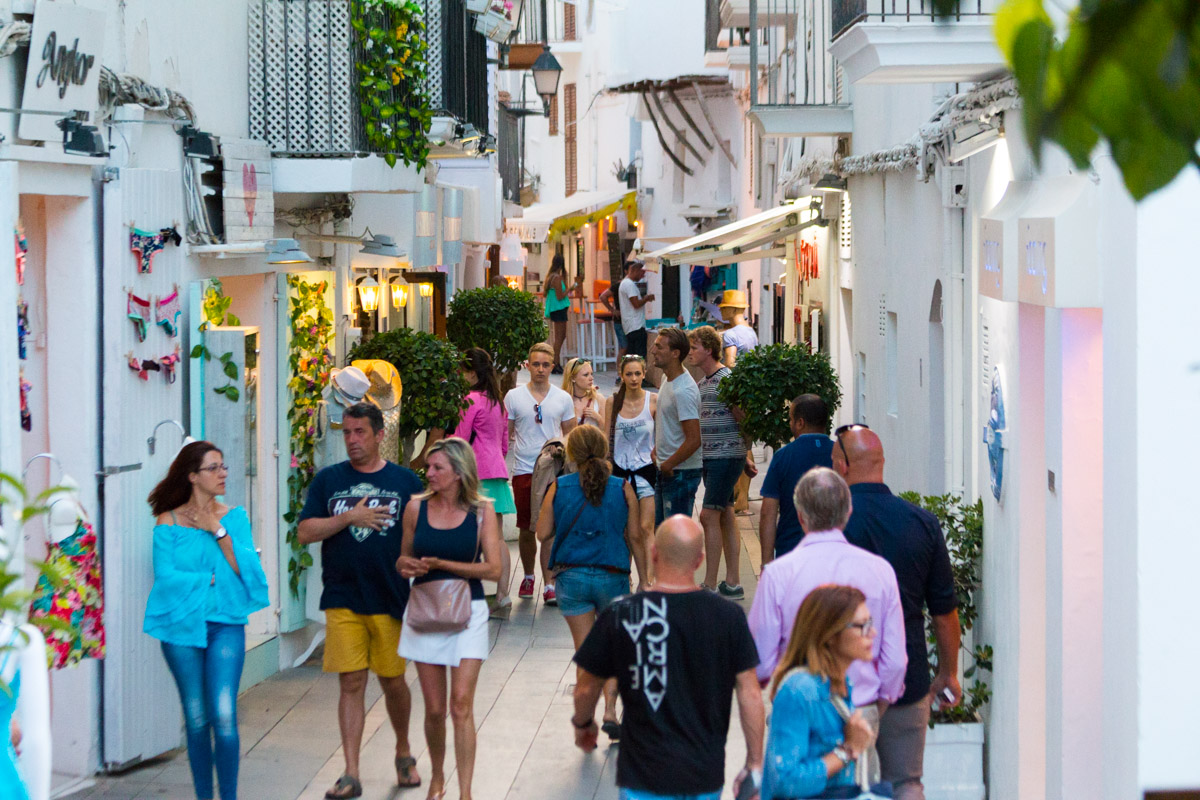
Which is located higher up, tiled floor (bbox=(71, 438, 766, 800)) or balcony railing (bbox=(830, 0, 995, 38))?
balcony railing (bbox=(830, 0, 995, 38))

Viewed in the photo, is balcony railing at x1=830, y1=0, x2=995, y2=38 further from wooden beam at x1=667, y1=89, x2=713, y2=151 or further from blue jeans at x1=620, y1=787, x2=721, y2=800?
wooden beam at x1=667, y1=89, x2=713, y2=151

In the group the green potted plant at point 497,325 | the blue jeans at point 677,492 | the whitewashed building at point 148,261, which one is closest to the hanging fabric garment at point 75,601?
the whitewashed building at point 148,261

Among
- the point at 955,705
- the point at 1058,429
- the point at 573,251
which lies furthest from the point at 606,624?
the point at 573,251

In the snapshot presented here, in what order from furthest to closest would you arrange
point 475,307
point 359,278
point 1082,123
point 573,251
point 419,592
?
point 573,251
point 475,307
point 359,278
point 419,592
point 1082,123

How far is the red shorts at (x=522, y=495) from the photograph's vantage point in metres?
12.1

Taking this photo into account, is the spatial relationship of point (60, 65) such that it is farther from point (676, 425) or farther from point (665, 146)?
point (665, 146)

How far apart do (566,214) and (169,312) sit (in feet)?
96.6

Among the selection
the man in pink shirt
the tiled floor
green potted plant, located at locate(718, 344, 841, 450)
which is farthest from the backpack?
the man in pink shirt

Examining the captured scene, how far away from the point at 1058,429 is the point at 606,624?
1.95 meters

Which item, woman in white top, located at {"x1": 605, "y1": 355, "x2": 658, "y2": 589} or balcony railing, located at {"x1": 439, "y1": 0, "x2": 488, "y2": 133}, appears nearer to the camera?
woman in white top, located at {"x1": 605, "y1": 355, "x2": 658, "y2": 589}

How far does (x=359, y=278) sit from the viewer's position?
49.0ft

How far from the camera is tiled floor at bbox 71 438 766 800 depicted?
780cm

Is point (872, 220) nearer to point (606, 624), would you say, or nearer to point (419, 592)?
point (419, 592)

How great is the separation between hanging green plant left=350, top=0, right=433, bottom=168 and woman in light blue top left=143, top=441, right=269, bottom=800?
456 centimetres
